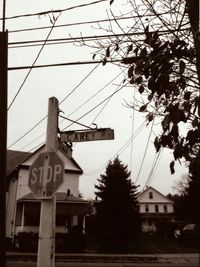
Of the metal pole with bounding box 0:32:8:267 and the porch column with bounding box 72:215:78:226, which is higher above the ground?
the metal pole with bounding box 0:32:8:267

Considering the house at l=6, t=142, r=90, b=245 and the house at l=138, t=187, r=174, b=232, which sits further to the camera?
the house at l=138, t=187, r=174, b=232

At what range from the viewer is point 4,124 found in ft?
21.3

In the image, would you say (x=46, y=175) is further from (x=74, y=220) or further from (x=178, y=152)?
(x=74, y=220)

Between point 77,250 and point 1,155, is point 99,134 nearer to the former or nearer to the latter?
point 1,155

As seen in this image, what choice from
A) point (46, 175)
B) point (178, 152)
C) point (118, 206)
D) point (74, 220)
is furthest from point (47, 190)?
point (74, 220)

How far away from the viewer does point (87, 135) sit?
6.89 meters

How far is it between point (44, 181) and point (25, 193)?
25896 millimetres

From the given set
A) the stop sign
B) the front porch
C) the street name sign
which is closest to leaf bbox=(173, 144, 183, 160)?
the stop sign

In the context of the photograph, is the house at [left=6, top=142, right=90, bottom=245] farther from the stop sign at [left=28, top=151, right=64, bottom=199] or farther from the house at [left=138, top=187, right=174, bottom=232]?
the house at [left=138, top=187, right=174, bottom=232]

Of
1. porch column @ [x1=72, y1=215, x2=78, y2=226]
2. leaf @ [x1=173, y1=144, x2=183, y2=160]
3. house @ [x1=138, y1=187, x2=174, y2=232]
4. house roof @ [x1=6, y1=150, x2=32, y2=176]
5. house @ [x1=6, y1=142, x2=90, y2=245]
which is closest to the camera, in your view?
leaf @ [x1=173, y1=144, x2=183, y2=160]

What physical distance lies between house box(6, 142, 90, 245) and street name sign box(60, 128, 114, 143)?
1975cm

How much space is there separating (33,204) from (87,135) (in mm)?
22636

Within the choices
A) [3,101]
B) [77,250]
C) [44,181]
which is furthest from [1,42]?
[77,250]

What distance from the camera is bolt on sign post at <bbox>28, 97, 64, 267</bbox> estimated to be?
584 cm
